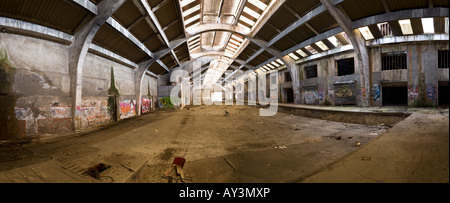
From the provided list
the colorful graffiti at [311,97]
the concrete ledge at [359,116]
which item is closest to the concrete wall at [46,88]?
Answer: the concrete ledge at [359,116]

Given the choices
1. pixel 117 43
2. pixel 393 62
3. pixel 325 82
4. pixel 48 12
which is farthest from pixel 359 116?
pixel 48 12

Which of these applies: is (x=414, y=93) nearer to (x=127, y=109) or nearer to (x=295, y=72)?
(x=295, y=72)

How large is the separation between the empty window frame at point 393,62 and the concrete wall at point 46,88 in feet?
63.9

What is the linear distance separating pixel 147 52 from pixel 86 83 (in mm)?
5571

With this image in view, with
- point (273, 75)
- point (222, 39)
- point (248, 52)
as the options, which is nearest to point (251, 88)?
point (273, 75)

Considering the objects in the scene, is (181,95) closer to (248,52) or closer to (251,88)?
(248,52)

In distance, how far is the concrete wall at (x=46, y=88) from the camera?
6.57 meters

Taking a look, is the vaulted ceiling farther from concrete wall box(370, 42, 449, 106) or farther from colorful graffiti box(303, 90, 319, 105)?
colorful graffiti box(303, 90, 319, 105)

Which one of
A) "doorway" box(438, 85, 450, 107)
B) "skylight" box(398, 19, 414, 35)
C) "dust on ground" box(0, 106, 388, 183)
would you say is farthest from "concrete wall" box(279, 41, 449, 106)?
"dust on ground" box(0, 106, 388, 183)

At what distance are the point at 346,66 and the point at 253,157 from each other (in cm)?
1607

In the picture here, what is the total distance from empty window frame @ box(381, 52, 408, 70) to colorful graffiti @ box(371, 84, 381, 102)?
4.67 feet

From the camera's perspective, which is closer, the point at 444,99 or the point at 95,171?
the point at 444,99

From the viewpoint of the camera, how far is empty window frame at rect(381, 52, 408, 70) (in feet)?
39.3

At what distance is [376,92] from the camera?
12977 millimetres
